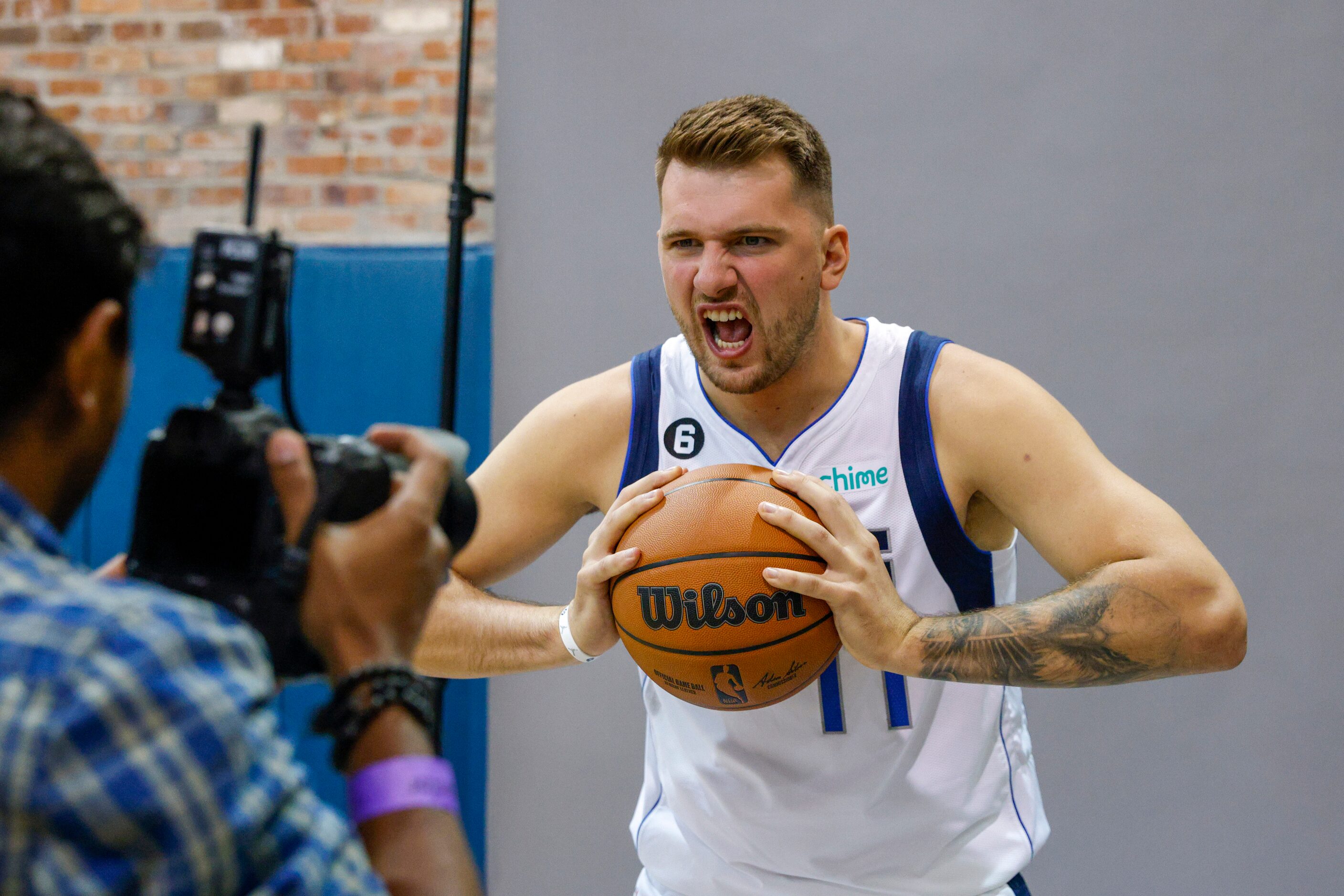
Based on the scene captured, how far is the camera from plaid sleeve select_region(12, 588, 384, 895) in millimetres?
514

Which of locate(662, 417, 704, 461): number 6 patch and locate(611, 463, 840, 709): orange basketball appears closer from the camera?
locate(611, 463, 840, 709): orange basketball

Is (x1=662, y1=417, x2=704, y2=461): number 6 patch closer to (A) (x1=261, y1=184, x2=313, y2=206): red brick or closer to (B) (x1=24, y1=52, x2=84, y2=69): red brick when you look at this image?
(A) (x1=261, y1=184, x2=313, y2=206): red brick

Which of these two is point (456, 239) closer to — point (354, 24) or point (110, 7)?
point (354, 24)

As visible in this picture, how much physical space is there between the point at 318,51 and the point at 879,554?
245 centimetres

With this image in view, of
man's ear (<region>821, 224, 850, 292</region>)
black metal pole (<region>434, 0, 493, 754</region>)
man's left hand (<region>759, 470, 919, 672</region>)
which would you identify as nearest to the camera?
man's left hand (<region>759, 470, 919, 672</region>)

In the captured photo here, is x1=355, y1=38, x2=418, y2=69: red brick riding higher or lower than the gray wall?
higher

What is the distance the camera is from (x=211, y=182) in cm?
306

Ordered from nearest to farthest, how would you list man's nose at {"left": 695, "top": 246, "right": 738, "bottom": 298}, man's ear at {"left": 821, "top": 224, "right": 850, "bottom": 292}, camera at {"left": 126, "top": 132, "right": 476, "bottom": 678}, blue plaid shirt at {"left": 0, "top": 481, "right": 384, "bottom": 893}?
1. blue plaid shirt at {"left": 0, "top": 481, "right": 384, "bottom": 893}
2. camera at {"left": 126, "top": 132, "right": 476, "bottom": 678}
3. man's nose at {"left": 695, "top": 246, "right": 738, "bottom": 298}
4. man's ear at {"left": 821, "top": 224, "right": 850, "bottom": 292}

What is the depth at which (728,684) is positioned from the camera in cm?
140

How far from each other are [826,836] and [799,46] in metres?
1.90

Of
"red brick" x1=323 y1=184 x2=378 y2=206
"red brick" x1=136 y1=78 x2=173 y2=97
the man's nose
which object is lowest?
the man's nose

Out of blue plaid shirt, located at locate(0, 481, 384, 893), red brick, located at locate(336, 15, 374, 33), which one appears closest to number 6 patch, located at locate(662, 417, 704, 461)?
blue plaid shirt, located at locate(0, 481, 384, 893)

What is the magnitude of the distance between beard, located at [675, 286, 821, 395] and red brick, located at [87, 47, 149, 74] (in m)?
2.33

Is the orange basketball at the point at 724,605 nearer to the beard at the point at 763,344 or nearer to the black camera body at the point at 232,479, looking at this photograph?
the beard at the point at 763,344
